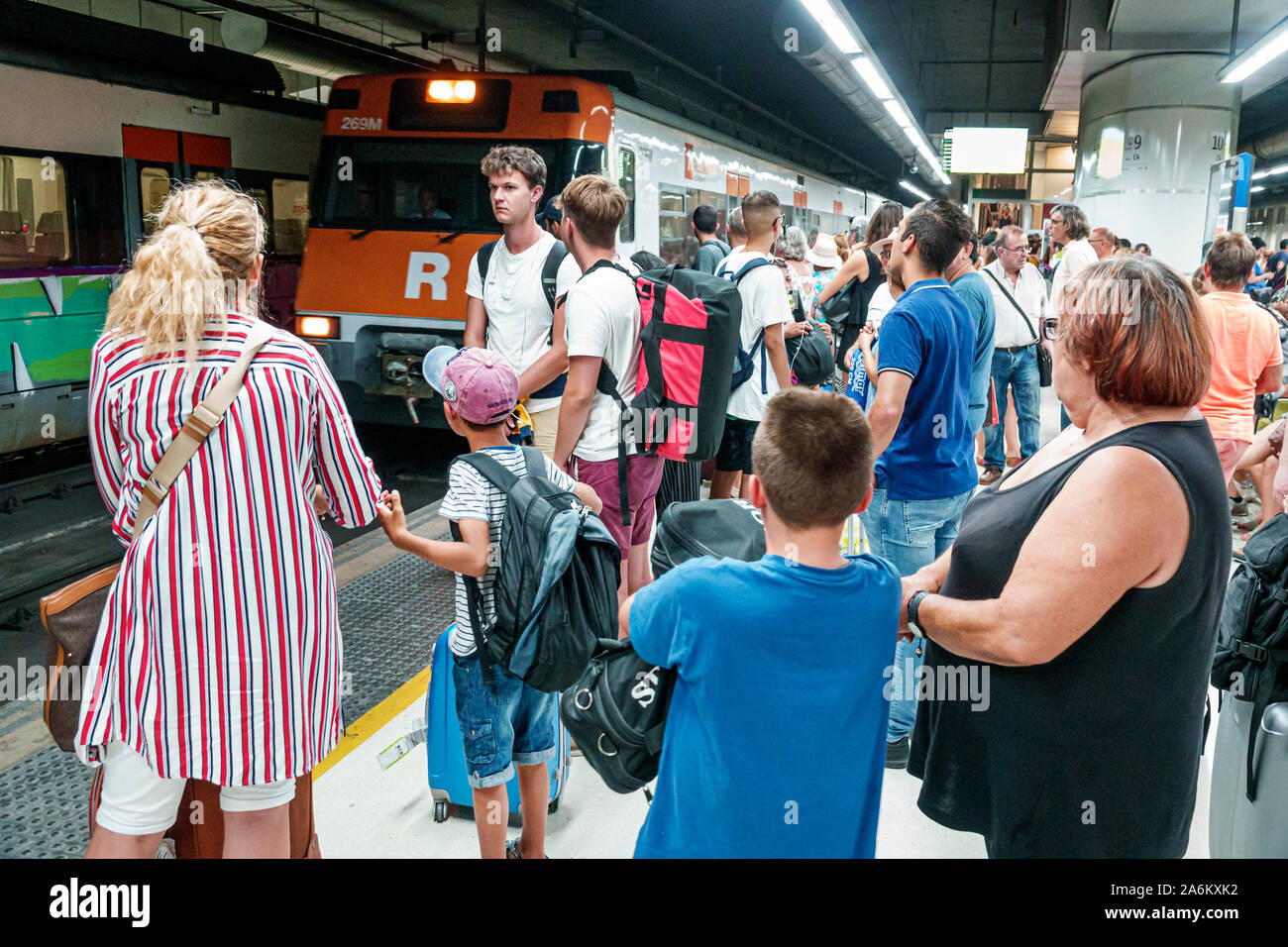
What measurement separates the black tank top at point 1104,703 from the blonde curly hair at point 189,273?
4.85ft

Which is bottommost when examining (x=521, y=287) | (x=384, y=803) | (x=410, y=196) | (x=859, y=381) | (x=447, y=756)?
(x=384, y=803)

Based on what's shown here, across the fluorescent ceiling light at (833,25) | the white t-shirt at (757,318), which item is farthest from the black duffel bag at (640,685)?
the fluorescent ceiling light at (833,25)

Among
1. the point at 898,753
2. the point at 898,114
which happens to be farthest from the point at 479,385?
the point at 898,114

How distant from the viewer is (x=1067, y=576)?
1665 mm

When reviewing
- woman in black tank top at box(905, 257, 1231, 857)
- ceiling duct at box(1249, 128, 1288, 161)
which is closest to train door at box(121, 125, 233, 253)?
woman in black tank top at box(905, 257, 1231, 857)

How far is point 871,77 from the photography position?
42.5ft

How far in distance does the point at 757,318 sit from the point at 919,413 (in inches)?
65.2

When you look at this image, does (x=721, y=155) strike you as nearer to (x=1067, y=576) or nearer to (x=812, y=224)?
(x=812, y=224)

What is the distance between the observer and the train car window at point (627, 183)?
7801 millimetres

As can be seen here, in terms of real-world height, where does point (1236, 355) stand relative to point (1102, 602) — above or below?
above

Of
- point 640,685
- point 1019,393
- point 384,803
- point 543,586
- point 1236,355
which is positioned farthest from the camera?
point 1019,393

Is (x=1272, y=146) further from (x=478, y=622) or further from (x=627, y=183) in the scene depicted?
(x=478, y=622)

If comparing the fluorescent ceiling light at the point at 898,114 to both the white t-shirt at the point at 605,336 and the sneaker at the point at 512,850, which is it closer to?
the white t-shirt at the point at 605,336
